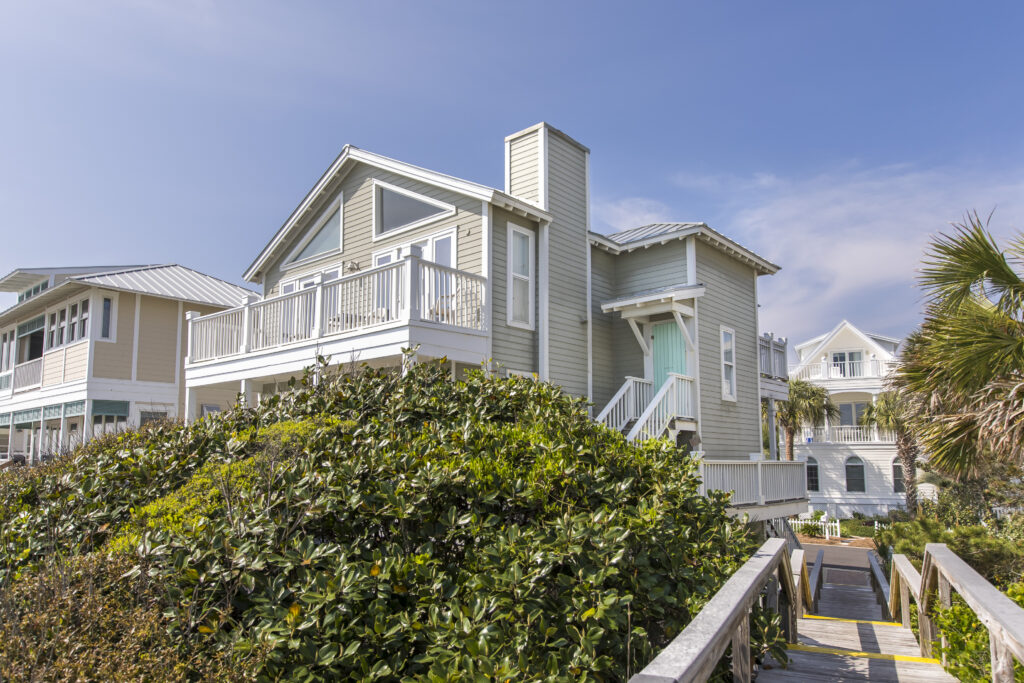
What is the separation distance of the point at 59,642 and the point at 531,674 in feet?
6.58

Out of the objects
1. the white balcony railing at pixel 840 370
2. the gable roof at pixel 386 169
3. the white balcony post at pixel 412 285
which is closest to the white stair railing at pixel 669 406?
the gable roof at pixel 386 169

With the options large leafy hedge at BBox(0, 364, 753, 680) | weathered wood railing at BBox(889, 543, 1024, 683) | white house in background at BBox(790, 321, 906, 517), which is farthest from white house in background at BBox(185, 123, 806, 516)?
white house in background at BBox(790, 321, 906, 517)

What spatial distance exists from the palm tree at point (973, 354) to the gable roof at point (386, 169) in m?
6.84

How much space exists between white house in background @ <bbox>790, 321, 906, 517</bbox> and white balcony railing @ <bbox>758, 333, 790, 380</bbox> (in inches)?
832

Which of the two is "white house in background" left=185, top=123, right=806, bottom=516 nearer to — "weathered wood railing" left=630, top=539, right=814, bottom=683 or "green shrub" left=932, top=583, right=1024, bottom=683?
"weathered wood railing" left=630, top=539, right=814, bottom=683

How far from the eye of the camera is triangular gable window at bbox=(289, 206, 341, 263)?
51.9 feet

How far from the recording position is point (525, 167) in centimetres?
1436

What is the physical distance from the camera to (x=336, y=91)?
11.3 meters

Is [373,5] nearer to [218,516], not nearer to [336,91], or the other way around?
[336,91]

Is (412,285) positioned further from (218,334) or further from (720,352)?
(720,352)

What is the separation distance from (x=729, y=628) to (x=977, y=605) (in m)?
1.33

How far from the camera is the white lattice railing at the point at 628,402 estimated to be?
13548mm

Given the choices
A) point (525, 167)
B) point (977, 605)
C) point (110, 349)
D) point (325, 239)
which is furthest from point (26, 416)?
point (977, 605)

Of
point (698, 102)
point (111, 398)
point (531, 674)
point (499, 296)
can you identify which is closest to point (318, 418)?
point (531, 674)
